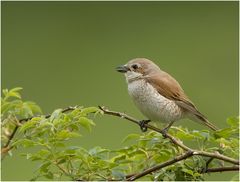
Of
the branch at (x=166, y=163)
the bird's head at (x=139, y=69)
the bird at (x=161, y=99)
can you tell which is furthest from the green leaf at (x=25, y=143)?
the bird's head at (x=139, y=69)

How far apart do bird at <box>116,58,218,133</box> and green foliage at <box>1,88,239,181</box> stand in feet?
3.58

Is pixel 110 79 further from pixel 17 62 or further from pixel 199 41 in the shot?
pixel 199 41

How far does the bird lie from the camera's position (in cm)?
340

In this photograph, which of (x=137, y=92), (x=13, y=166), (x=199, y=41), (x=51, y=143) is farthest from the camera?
(x=199, y=41)

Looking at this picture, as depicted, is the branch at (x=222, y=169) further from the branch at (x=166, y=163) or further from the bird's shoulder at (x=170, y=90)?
the bird's shoulder at (x=170, y=90)

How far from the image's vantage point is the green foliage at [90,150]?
2.08 metres

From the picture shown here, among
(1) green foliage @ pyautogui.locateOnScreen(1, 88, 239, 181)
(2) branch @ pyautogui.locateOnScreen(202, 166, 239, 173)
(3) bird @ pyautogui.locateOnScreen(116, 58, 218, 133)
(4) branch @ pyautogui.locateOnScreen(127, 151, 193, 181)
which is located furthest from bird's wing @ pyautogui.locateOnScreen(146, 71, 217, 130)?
(4) branch @ pyautogui.locateOnScreen(127, 151, 193, 181)

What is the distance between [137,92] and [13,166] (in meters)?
1.60

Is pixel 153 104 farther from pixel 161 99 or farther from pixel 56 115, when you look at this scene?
pixel 56 115

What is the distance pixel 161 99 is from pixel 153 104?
0.17ft

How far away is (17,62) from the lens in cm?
774

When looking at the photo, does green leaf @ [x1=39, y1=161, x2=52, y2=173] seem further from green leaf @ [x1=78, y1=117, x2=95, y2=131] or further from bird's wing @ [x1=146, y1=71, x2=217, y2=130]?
bird's wing @ [x1=146, y1=71, x2=217, y2=130]

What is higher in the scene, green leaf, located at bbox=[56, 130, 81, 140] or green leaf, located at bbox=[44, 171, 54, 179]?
green leaf, located at bbox=[56, 130, 81, 140]

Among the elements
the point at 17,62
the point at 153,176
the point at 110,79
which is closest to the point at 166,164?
the point at 153,176
